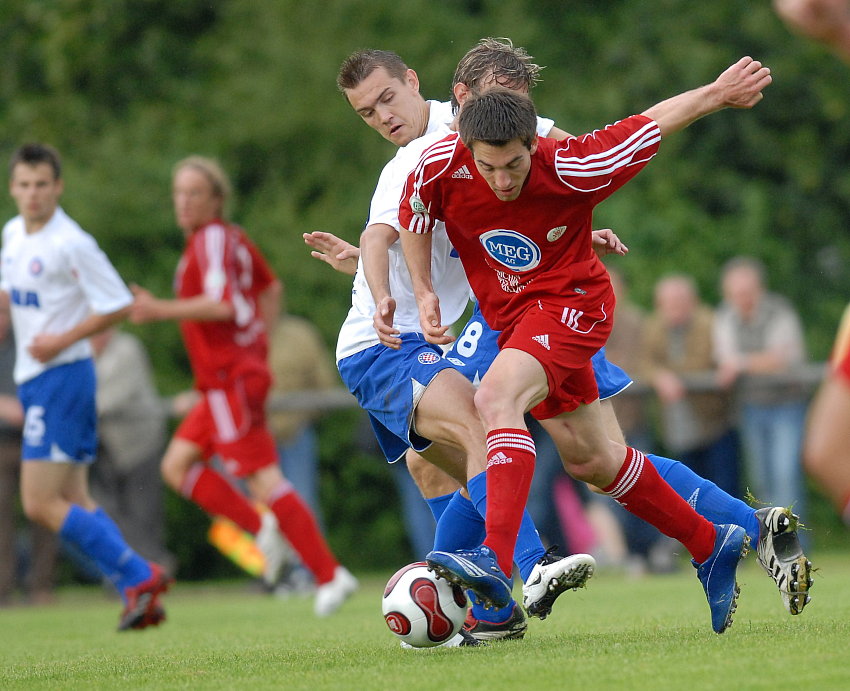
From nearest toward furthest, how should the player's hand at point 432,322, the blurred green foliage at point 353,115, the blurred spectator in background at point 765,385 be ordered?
the player's hand at point 432,322, the blurred spectator in background at point 765,385, the blurred green foliage at point 353,115

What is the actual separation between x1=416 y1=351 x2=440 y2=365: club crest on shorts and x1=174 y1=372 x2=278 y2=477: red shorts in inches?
146

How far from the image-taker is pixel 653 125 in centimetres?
523

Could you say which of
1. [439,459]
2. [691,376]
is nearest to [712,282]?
[691,376]

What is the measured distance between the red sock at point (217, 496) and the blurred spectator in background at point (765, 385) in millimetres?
3938

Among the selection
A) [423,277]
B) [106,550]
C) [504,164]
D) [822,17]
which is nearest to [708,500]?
[423,277]

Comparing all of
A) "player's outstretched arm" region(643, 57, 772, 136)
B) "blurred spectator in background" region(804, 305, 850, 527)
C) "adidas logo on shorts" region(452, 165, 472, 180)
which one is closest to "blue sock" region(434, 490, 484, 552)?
"adidas logo on shorts" region(452, 165, 472, 180)

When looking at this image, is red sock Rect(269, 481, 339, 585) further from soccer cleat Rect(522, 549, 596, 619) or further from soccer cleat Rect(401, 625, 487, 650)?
soccer cleat Rect(522, 549, 596, 619)

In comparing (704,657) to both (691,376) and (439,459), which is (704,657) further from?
(691,376)

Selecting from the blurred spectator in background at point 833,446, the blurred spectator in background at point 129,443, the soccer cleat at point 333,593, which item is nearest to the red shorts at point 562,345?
the blurred spectator in background at point 833,446

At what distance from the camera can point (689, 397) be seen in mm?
11602

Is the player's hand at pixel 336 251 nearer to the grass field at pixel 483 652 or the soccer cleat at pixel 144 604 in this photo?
the grass field at pixel 483 652

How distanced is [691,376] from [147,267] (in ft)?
17.8

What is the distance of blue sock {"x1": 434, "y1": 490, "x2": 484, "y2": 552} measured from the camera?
5.69 meters

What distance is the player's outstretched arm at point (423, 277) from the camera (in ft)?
→ 17.3
